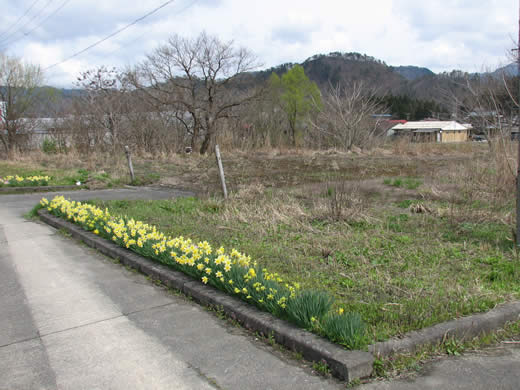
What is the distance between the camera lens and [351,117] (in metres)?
27.5

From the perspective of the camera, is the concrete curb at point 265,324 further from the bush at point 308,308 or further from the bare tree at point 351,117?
the bare tree at point 351,117

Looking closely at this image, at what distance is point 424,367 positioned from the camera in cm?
314

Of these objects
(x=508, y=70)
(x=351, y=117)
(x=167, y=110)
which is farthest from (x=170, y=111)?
(x=508, y=70)

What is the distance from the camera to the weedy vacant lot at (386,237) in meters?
4.14

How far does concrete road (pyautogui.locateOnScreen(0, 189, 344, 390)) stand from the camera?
3.13m

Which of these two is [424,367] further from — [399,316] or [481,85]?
[481,85]

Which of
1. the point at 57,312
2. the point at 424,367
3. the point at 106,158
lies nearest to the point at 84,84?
the point at 106,158

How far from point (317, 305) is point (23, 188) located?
13691mm

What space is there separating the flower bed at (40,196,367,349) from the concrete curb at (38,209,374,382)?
68 mm

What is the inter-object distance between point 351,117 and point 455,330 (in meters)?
24.9

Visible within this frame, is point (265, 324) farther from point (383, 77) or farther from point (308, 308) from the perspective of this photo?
point (383, 77)

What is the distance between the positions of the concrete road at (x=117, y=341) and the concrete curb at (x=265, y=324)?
0.35 ft

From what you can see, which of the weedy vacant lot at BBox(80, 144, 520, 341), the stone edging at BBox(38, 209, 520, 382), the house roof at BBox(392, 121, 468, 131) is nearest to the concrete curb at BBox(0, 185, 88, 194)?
the weedy vacant lot at BBox(80, 144, 520, 341)

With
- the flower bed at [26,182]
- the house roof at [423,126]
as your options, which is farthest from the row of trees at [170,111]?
the house roof at [423,126]
